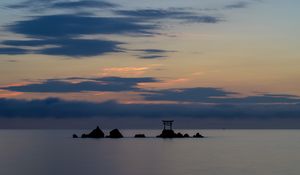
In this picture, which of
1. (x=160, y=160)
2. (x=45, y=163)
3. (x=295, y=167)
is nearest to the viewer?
(x=295, y=167)

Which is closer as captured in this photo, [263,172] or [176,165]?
[263,172]

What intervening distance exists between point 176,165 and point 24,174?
82.5 feet

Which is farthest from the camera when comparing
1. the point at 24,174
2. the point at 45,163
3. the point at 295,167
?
the point at 45,163

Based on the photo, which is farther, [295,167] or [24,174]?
[295,167]

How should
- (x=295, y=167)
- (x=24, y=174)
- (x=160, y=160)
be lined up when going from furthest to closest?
(x=160, y=160), (x=295, y=167), (x=24, y=174)

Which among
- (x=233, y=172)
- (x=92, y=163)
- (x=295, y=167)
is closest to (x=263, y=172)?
(x=233, y=172)

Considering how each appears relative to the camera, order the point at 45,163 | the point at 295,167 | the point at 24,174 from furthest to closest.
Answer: the point at 45,163, the point at 295,167, the point at 24,174

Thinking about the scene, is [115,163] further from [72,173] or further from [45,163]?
[72,173]

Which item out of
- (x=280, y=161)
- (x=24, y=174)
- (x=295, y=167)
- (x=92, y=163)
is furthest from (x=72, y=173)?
(x=280, y=161)

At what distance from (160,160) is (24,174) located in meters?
31.6

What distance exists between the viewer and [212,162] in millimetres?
96125

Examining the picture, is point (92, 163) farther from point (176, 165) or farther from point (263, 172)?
point (263, 172)

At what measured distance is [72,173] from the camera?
77688 millimetres

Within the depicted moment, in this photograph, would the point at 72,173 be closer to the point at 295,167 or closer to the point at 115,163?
the point at 115,163
